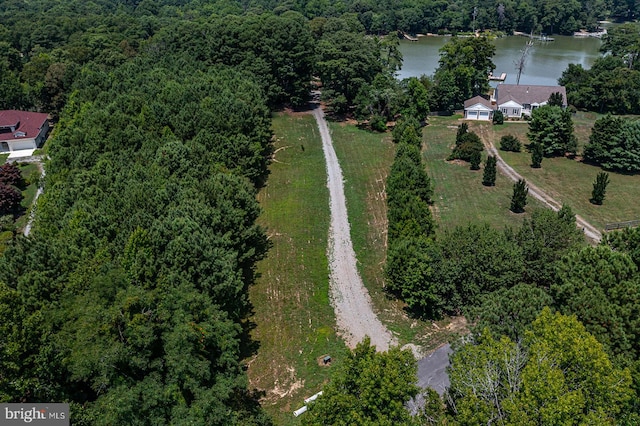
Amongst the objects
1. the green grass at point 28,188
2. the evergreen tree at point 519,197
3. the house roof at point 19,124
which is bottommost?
the green grass at point 28,188

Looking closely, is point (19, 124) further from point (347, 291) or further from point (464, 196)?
point (464, 196)

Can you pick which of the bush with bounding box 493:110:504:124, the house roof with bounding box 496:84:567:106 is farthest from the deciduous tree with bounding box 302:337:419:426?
the house roof with bounding box 496:84:567:106

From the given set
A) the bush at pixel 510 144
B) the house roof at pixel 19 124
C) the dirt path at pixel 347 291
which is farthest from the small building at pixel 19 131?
the bush at pixel 510 144

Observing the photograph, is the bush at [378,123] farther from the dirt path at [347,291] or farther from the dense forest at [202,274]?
the dirt path at [347,291]

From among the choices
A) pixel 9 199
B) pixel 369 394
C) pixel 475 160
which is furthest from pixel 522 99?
pixel 9 199

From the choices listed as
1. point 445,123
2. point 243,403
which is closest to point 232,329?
point 243,403

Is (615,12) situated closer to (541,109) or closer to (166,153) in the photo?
(541,109)
